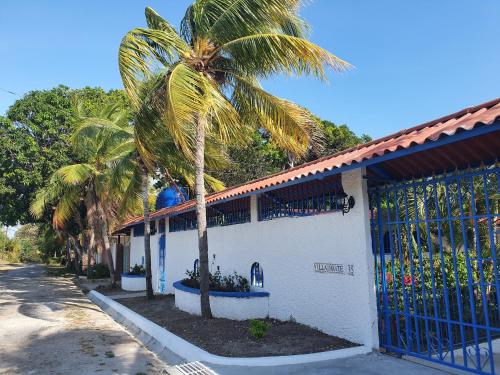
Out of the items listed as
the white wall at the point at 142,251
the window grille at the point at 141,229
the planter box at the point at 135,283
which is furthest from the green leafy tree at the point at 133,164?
the planter box at the point at 135,283

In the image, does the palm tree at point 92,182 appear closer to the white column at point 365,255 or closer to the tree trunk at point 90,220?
the tree trunk at point 90,220

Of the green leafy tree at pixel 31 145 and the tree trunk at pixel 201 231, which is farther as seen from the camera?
the green leafy tree at pixel 31 145

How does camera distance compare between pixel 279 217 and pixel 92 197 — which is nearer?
pixel 279 217

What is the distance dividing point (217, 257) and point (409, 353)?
730 centimetres

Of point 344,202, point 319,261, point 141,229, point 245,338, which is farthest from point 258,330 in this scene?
point 141,229

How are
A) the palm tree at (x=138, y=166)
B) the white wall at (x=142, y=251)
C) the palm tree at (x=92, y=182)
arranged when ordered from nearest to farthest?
the palm tree at (x=138, y=166) < the palm tree at (x=92, y=182) < the white wall at (x=142, y=251)

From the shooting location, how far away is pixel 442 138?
4.87 meters

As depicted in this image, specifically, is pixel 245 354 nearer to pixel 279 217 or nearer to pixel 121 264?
pixel 279 217

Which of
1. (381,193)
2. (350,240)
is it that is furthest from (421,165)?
(350,240)

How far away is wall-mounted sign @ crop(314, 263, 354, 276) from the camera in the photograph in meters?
7.38

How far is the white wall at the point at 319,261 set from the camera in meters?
7.04

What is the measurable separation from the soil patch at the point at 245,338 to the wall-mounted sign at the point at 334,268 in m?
1.16

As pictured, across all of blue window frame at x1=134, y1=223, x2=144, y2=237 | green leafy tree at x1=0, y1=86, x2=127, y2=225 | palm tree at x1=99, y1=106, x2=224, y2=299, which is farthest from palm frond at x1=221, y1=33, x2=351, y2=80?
green leafy tree at x1=0, y1=86, x2=127, y2=225

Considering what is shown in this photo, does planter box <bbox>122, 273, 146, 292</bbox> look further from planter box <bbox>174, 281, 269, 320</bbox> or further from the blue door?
planter box <bbox>174, 281, 269, 320</bbox>
